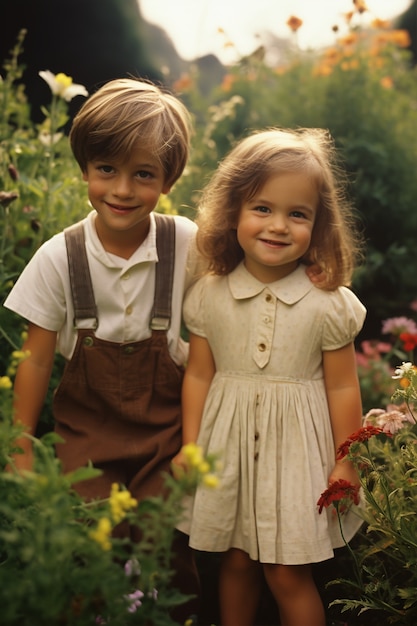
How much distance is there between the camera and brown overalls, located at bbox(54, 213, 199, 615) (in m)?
2.38

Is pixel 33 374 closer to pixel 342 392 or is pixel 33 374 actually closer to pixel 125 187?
pixel 125 187

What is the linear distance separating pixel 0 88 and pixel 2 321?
1020mm

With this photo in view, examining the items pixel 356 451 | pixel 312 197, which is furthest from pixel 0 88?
pixel 356 451

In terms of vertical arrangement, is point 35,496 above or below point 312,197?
below

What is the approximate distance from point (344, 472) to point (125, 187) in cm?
102

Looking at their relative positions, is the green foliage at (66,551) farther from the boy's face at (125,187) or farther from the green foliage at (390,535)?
the boy's face at (125,187)

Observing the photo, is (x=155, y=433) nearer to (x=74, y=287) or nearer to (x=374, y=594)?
(x=74, y=287)

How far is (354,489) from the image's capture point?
202cm

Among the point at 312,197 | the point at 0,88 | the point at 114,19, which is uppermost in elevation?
the point at 114,19

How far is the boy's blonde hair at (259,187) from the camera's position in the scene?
2.31m

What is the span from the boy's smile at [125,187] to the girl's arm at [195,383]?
1.39 ft

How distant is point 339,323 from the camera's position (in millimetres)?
2303

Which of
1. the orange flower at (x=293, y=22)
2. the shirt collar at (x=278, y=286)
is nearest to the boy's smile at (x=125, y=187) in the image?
the shirt collar at (x=278, y=286)

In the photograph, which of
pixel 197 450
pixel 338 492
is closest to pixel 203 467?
pixel 197 450
